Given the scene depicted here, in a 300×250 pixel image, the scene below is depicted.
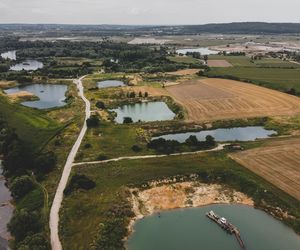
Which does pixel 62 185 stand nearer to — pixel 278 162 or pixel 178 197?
pixel 178 197

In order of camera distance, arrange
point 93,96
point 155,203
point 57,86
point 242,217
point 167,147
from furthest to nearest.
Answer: point 57,86 → point 93,96 → point 167,147 → point 155,203 → point 242,217

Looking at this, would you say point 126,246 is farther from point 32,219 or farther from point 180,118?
point 180,118

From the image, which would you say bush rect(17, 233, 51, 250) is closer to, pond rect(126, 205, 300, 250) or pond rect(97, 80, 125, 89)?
pond rect(126, 205, 300, 250)

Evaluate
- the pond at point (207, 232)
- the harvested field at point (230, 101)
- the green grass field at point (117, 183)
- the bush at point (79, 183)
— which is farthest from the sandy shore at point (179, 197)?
the harvested field at point (230, 101)

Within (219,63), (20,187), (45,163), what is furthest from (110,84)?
(20,187)

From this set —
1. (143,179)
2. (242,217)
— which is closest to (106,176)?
(143,179)

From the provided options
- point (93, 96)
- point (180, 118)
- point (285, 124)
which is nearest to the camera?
point (285, 124)

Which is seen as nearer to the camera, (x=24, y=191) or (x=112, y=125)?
(x=24, y=191)

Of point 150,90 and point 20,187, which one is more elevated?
point 20,187
